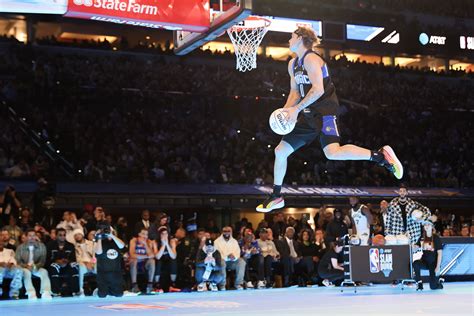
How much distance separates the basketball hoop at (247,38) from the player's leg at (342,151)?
5557 millimetres

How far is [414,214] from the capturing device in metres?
14.4

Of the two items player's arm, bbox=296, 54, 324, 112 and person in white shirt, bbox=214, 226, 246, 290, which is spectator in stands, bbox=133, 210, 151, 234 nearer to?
person in white shirt, bbox=214, 226, 246, 290

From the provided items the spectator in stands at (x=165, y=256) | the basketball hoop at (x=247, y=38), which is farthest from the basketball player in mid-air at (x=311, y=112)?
the spectator in stands at (x=165, y=256)

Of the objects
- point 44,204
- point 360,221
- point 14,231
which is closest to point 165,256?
point 14,231

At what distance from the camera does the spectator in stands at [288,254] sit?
57.7ft

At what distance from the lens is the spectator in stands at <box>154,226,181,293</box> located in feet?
52.7

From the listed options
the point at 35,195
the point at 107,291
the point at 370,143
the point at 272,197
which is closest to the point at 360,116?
the point at 370,143

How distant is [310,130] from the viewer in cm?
784

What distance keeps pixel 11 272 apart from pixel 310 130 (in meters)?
8.96

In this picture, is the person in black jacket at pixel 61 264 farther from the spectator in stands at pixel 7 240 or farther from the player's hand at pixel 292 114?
the player's hand at pixel 292 114

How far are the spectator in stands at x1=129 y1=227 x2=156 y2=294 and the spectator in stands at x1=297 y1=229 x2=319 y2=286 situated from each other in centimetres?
414

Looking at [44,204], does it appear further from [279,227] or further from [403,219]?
[403,219]

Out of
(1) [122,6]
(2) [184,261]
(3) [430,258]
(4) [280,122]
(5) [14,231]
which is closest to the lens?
(4) [280,122]

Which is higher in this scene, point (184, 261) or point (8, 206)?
point (8, 206)
